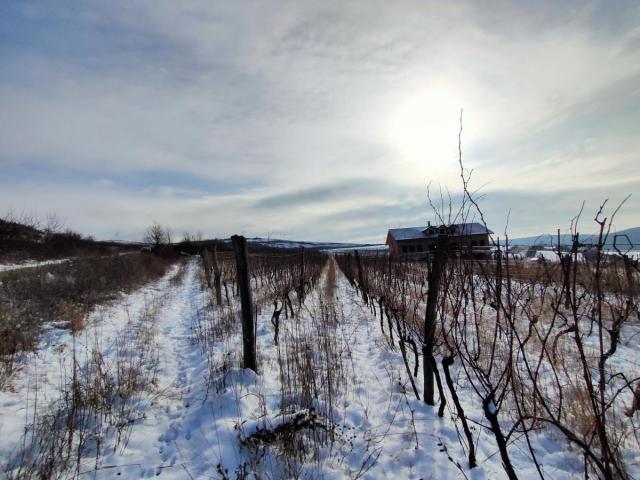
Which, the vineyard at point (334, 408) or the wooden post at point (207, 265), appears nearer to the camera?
the vineyard at point (334, 408)

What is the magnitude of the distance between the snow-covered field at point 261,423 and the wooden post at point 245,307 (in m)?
0.20

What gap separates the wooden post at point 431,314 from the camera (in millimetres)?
2986

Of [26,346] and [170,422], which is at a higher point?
[26,346]

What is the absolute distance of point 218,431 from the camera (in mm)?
2746

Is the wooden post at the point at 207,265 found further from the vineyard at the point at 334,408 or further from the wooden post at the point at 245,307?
the wooden post at the point at 245,307

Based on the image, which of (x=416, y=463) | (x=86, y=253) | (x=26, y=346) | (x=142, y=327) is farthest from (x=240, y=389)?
(x=86, y=253)

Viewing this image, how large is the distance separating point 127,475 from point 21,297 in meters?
7.14

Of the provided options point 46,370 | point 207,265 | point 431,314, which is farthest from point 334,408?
point 207,265

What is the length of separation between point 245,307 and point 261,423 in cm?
169

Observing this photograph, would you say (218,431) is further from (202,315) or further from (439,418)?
(202,315)

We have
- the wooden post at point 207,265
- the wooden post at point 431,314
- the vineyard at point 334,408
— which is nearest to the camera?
the vineyard at point 334,408

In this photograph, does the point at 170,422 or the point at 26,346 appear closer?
the point at 170,422

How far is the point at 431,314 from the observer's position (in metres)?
3.27

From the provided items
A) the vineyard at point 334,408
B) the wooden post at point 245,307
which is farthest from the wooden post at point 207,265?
the wooden post at point 245,307
